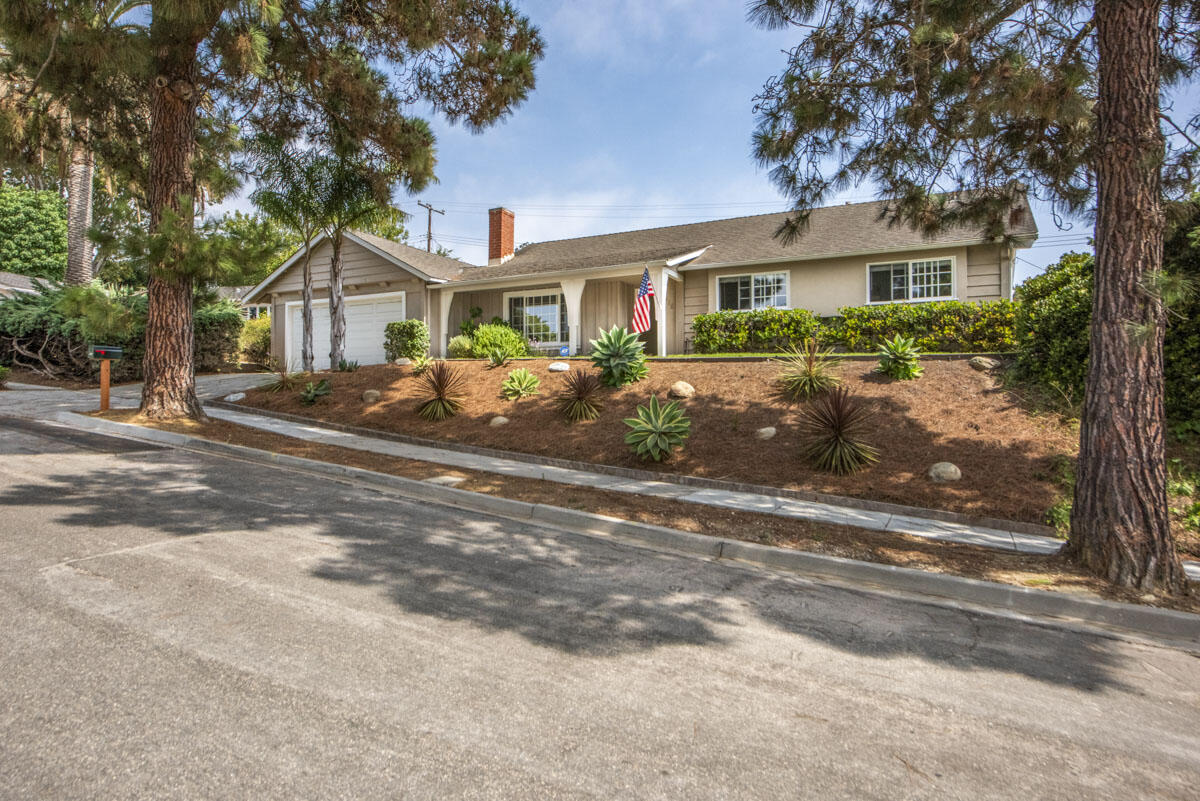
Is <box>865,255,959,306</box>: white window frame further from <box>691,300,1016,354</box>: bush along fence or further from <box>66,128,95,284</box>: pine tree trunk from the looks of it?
<box>66,128,95,284</box>: pine tree trunk

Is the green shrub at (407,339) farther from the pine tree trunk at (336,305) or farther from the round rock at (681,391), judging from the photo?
the round rock at (681,391)

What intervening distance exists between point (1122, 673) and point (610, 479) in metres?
5.75

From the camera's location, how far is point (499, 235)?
69.5 ft

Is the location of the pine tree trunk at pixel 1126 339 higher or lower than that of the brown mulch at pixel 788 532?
higher

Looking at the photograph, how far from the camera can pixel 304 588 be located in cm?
399

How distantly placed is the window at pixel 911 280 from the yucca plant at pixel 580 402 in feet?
28.0

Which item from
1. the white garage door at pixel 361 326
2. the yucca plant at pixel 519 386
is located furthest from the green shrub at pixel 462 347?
the yucca plant at pixel 519 386

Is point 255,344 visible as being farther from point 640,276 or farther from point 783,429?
point 783,429

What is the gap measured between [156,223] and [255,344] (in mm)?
14037

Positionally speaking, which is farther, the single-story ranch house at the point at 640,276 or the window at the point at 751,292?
the window at the point at 751,292

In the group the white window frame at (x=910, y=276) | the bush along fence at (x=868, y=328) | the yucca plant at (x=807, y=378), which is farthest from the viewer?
the white window frame at (x=910, y=276)

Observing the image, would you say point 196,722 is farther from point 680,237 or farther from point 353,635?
point 680,237

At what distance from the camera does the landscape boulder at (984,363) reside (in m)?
10.5

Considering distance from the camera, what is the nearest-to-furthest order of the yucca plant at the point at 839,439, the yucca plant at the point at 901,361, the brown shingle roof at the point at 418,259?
the yucca plant at the point at 839,439 < the yucca plant at the point at 901,361 < the brown shingle roof at the point at 418,259
